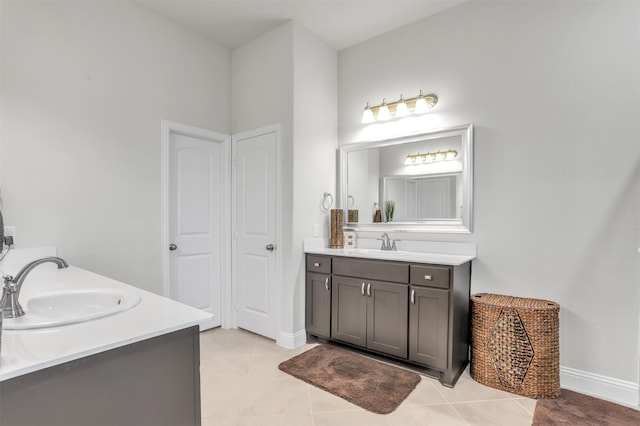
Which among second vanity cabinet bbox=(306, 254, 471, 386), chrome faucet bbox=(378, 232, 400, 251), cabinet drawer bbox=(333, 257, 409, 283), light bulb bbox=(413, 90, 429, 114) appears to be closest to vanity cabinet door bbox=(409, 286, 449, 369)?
second vanity cabinet bbox=(306, 254, 471, 386)

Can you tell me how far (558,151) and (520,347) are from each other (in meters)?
1.36

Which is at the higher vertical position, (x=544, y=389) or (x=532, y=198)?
(x=532, y=198)

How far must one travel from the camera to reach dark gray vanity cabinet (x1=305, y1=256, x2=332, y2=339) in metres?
2.96

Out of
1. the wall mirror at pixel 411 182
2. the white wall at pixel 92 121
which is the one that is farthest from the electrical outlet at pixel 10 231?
the wall mirror at pixel 411 182

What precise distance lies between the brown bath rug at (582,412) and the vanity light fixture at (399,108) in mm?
2318

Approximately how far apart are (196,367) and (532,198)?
2.43 m

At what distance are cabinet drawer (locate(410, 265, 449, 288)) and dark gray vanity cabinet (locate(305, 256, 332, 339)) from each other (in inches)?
31.2

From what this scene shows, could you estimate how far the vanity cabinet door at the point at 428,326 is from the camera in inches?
91.4

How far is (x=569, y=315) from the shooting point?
2.29 m

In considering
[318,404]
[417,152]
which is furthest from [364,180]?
[318,404]

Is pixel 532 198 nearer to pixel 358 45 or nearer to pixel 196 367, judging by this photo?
pixel 358 45

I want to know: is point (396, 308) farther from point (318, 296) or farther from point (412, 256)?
point (318, 296)

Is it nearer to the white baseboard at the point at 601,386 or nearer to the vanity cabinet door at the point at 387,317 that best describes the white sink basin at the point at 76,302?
the vanity cabinet door at the point at 387,317

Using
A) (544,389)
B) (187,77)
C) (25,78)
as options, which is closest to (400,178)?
(544,389)
